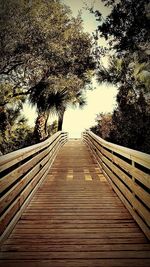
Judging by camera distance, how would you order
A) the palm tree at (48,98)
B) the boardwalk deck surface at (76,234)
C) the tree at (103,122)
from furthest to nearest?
the tree at (103,122) → the palm tree at (48,98) → the boardwalk deck surface at (76,234)

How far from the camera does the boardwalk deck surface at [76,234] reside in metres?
3.70

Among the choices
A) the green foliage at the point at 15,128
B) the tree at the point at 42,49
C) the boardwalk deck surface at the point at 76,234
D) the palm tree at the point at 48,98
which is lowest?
the boardwalk deck surface at the point at 76,234

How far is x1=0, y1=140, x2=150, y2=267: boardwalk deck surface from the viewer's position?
3.70 meters

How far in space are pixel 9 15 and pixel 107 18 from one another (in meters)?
5.20

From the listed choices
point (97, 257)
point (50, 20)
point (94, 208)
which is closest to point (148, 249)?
point (97, 257)

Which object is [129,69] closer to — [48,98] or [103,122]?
[48,98]

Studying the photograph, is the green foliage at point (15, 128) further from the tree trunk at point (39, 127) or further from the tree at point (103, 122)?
the tree at point (103, 122)

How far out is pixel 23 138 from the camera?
68.7ft

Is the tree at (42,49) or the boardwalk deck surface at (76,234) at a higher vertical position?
the tree at (42,49)

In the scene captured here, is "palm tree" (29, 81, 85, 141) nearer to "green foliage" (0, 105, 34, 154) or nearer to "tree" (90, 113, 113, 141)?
"green foliage" (0, 105, 34, 154)

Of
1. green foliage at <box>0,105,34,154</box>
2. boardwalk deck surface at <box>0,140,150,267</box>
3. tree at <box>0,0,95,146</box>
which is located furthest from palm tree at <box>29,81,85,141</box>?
boardwalk deck surface at <box>0,140,150,267</box>

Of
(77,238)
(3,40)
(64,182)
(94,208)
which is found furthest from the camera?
(3,40)

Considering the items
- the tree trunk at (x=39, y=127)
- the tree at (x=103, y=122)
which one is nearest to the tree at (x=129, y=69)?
the tree trunk at (x=39, y=127)

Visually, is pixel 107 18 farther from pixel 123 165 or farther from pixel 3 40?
pixel 123 165
